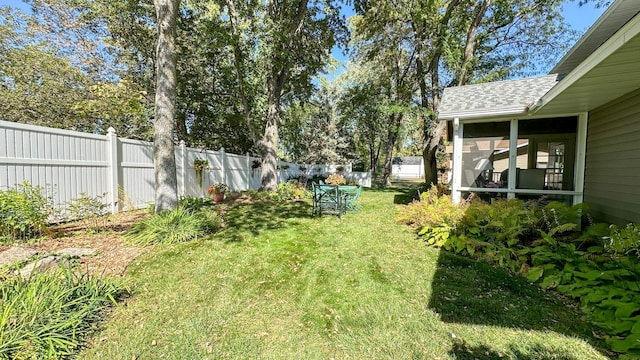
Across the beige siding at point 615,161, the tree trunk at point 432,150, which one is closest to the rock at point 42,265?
the beige siding at point 615,161

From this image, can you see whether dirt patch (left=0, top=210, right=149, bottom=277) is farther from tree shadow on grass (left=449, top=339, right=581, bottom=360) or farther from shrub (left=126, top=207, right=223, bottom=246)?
tree shadow on grass (left=449, top=339, right=581, bottom=360)

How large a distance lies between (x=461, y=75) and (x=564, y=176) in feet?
18.6

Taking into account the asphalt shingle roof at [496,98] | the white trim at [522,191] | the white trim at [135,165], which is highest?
the asphalt shingle roof at [496,98]

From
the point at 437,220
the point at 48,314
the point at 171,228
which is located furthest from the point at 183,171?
the point at 437,220

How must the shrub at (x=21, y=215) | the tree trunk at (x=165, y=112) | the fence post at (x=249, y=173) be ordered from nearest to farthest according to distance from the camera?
the shrub at (x=21, y=215)
the tree trunk at (x=165, y=112)
the fence post at (x=249, y=173)

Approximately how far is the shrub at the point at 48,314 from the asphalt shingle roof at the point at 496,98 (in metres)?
7.17

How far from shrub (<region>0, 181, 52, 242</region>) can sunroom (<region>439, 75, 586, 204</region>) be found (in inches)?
318

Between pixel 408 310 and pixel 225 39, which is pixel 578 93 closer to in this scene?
pixel 408 310

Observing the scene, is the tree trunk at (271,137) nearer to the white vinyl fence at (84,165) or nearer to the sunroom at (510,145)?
the white vinyl fence at (84,165)

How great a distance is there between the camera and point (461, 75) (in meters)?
10.0

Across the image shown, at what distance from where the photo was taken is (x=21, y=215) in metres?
3.76

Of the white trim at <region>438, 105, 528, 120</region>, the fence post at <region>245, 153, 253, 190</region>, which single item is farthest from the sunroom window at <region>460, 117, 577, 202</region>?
the fence post at <region>245, 153, 253, 190</region>

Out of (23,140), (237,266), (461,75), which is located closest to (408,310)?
(237,266)

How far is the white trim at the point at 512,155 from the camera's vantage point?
5973 mm
